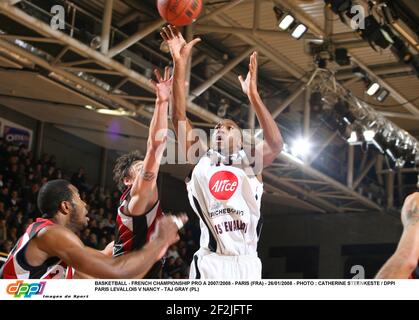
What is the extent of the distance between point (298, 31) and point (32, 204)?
536 centimetres

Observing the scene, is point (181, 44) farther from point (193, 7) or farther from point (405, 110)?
point (405, 110)

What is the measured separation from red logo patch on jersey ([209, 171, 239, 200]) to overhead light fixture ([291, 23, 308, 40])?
23.7 ft

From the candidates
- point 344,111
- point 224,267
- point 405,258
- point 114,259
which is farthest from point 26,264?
point 344,111

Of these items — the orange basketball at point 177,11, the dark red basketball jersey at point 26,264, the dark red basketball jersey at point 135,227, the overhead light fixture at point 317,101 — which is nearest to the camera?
the dark red basketball jersey at point 26,264

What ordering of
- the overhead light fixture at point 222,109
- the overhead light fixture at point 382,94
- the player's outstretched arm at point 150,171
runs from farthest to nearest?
the overhead light fixture at point 382,94 < the overhead light fixture at point 222,109 < the player's outstretched arm at point 150,171

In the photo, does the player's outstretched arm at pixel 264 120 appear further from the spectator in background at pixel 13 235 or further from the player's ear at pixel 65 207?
the spectator in background at pixel 13 235

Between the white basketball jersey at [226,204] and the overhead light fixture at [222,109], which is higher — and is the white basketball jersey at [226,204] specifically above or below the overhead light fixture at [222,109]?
below

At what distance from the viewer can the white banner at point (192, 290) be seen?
433 cm

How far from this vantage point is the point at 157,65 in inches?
542

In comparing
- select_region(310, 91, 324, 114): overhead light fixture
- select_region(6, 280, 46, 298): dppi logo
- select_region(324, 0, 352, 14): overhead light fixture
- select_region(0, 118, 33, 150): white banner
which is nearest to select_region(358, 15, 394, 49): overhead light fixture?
select_region(324, 0, 352, 14): overhead light fixture

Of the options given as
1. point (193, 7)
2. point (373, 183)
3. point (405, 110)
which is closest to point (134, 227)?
point (193, 7)

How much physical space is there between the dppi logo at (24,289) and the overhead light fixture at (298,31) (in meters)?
8.38

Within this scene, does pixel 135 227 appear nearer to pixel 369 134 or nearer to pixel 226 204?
pixel 226 204

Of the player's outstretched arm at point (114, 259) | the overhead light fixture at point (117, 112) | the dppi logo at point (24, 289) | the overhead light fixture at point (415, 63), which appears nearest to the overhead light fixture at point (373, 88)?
the overhead light fixture at point (415, 63)
